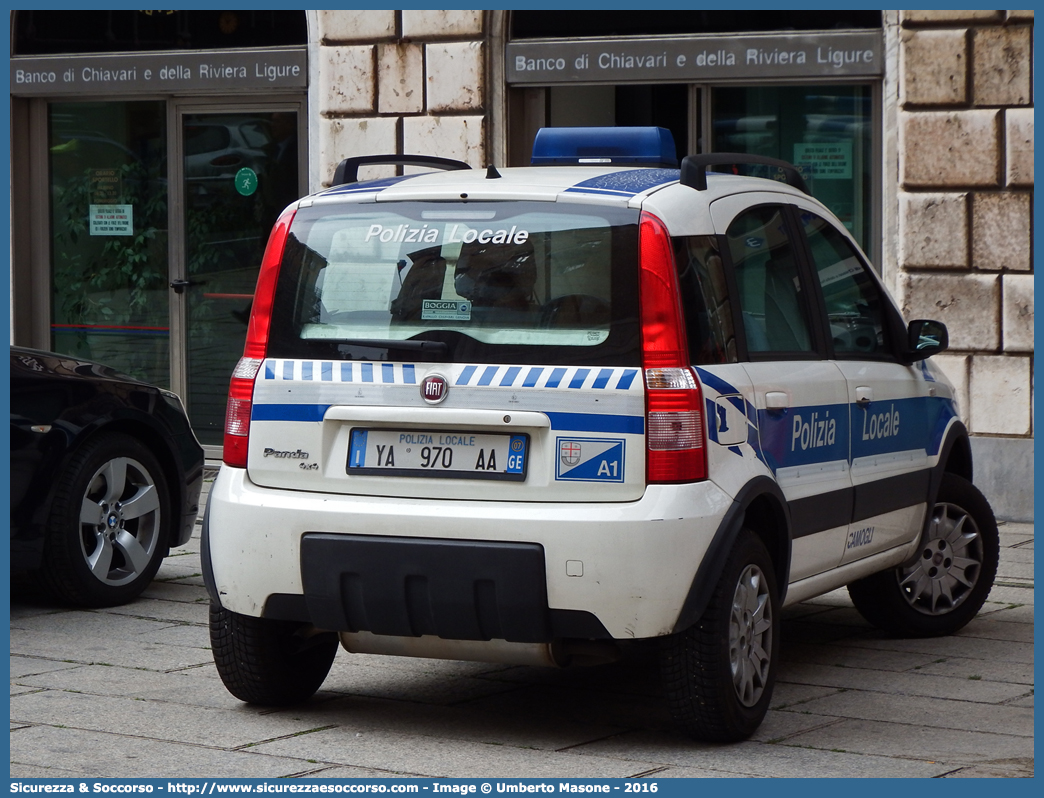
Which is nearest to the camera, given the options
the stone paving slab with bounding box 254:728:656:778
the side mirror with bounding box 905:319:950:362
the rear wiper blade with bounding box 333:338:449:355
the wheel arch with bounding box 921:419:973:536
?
the stone paving slab with bounding box 254:728:656:778

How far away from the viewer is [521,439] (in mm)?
4809

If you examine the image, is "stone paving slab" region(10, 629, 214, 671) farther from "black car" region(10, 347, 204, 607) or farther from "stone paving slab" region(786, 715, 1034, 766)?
"stone paving slab" region(786, 715, 1034, 766)

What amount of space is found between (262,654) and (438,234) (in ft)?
4.72

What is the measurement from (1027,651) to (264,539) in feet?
10.4

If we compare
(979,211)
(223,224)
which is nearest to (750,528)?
(979,211)

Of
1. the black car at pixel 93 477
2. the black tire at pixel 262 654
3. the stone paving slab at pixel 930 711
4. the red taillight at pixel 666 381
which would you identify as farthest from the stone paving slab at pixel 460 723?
the black car at pixel 93 477

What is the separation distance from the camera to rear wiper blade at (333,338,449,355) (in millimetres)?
4914

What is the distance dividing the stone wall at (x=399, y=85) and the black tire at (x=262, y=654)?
672cm

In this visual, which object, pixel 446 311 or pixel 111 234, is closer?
pixel 446 311

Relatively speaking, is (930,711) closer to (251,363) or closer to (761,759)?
(761,759)

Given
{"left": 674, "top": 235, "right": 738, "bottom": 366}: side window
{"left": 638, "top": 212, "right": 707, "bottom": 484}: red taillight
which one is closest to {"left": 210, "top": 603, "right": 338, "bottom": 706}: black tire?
{"left": 638, "top": 212, "right": 707, "bottom": 484}: red taillight

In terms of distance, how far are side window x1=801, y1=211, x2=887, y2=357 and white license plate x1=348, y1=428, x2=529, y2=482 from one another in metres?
1.61

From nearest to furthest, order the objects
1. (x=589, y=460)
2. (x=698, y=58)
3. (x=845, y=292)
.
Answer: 1. (x=589, y=460)
2. (x=845, y=292)
3. (x=698, y=58)

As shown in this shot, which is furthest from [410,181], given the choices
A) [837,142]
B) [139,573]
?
[837,142]
